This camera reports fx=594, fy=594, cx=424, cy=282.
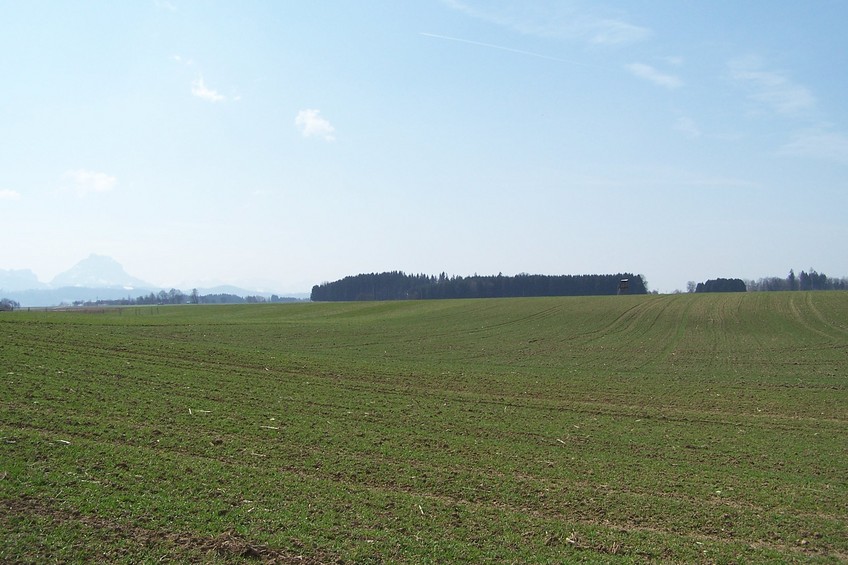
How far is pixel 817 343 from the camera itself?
39.1 metres

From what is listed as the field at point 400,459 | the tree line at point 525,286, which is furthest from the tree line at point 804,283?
the field at point 400,459

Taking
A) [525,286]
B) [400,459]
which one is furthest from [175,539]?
[525,286]

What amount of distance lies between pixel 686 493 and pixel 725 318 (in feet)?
156

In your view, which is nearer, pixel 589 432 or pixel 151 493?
pixel 151 493

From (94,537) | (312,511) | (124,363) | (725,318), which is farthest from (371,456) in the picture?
(725,318)

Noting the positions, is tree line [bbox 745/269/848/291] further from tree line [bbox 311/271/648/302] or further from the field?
the field

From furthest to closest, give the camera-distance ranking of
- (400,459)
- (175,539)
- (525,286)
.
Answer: (525,286), (400,459), (175,539)

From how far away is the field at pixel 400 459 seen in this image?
8812mm

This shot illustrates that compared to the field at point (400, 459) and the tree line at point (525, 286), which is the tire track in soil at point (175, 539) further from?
the tree line at point (525, 286)

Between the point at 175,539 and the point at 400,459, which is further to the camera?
the point at 400,459

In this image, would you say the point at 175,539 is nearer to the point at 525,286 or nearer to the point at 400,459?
the point at 400,459

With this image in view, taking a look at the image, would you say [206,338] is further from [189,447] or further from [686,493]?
[686,493]

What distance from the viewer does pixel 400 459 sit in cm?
1278

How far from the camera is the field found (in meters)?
8.81
